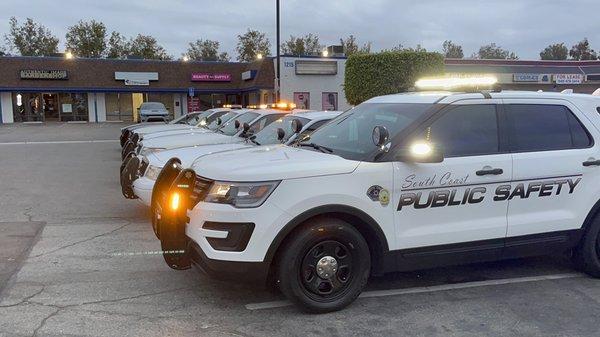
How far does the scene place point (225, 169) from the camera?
4.16 m

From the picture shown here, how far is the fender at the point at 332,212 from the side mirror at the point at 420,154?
22.0 inches

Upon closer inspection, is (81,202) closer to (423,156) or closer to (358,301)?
(358,301)

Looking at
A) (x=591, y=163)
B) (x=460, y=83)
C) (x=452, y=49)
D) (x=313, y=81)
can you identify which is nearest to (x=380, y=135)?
(x=460, y=83)

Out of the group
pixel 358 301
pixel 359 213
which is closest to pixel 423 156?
pixel 359 213

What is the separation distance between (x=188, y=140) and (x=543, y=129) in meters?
6.10

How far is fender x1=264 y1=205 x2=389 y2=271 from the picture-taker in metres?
4.01

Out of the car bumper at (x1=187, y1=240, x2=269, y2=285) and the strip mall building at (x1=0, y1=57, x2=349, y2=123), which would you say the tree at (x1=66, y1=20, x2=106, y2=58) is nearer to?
the strip mall building at (x1=0, y1=57, x2=349, y2=123)

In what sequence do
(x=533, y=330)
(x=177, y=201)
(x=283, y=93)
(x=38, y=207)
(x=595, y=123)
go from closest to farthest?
(x=533, y=330)
(x=177, y=201)
(x=595, y=123)
(x=38, y=207)
(x=283, y=93)

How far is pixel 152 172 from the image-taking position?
6926mm

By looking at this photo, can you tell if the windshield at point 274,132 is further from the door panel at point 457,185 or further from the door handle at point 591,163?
the door handle at point 591,163

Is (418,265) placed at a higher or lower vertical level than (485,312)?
higher

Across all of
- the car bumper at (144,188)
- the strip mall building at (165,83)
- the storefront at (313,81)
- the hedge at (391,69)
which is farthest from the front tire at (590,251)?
the strip mall building at (165,83)

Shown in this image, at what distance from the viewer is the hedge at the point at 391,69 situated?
22.5m

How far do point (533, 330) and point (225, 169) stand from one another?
8.57ft
